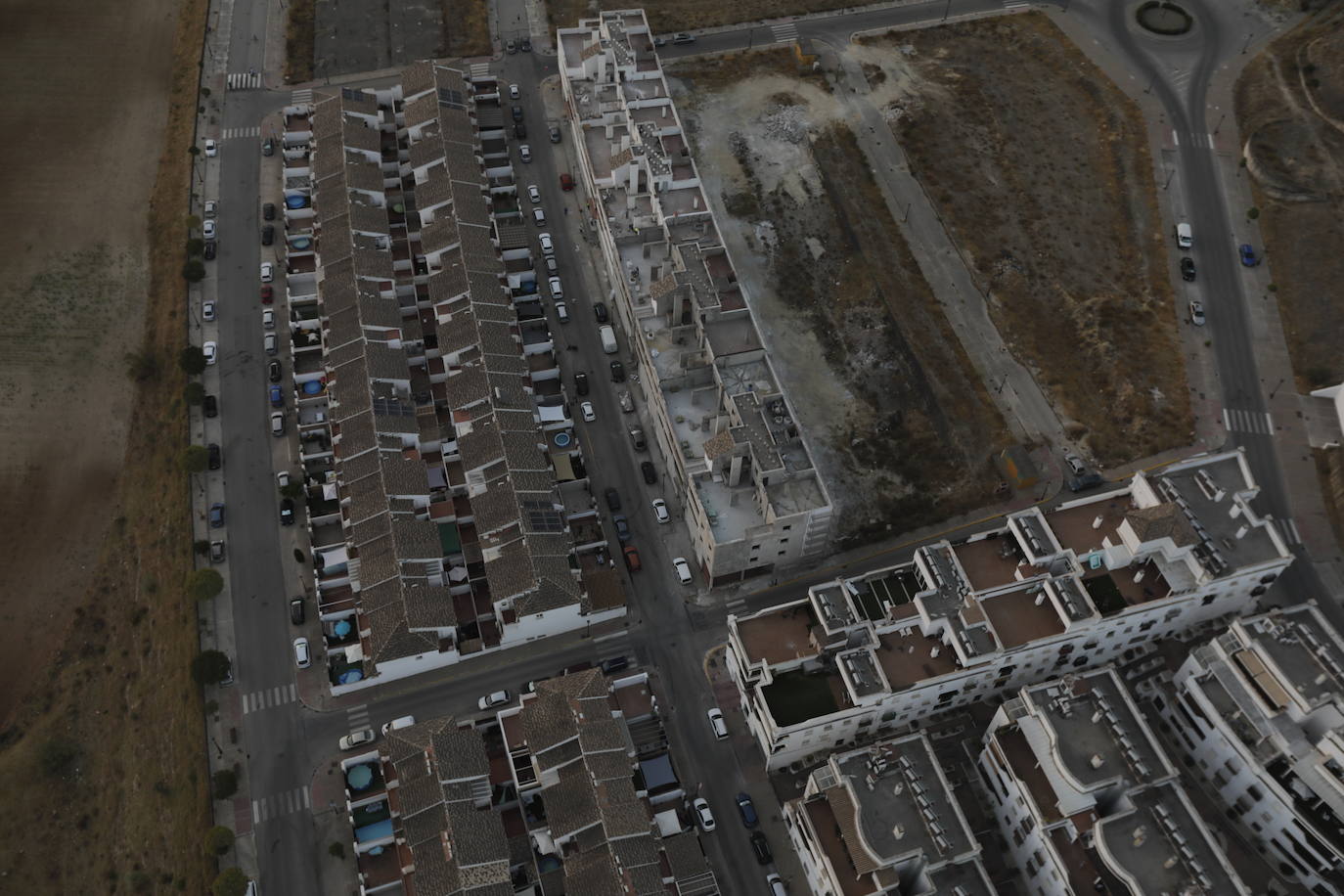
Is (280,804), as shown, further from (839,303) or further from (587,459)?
(839,303)

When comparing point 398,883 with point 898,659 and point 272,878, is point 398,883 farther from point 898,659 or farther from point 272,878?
point 898,659

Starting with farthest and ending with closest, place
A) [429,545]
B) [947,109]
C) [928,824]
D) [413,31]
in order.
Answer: [413,31] < [947,109] < [429,545] < [928,824]

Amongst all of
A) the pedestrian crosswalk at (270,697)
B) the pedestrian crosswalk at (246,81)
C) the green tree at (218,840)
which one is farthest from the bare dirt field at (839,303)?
the green tree at (218,840)

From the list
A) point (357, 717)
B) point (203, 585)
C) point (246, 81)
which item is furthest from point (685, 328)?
point (246, 81)

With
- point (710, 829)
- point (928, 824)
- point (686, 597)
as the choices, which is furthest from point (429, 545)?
point (928, 824)

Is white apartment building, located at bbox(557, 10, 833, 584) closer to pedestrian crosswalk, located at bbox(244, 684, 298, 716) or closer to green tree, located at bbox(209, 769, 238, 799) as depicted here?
pedestrian crosswalk, located at bbox(244, 684, 298, 716)

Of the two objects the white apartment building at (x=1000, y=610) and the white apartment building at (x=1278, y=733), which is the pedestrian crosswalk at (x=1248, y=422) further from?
the white apartment building at (x=1278, y=733)
